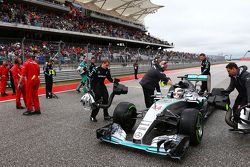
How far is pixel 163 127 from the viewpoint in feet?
15.0

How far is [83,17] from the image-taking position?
3931 cm

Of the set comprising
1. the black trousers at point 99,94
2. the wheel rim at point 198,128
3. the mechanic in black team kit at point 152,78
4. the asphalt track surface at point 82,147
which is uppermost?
the mechanic in black team kit at point 152,78

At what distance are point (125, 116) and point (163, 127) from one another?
77 centimetres

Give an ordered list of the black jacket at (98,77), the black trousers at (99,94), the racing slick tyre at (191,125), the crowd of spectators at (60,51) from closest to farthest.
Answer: the racing slick tyre at (191,125) < the black trousers at (99,94) < the black jacket at (98,77) < the crowd of spectators at (60,51)

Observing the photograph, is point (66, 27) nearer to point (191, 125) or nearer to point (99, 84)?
point (99, 84)

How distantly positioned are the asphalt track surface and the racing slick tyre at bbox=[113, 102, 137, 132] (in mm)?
567

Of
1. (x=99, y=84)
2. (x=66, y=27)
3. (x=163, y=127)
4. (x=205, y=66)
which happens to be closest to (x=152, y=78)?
(x=99, y=84)

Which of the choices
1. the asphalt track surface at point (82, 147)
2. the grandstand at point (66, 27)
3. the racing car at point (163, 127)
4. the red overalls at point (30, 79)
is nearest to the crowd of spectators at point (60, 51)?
the grandstand at point (66, 27)

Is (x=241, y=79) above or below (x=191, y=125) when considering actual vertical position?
above

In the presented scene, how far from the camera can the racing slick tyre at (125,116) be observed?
14.9 feet

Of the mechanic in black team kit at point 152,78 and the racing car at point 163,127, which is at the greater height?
the mechanic in black team kit at point 152,78

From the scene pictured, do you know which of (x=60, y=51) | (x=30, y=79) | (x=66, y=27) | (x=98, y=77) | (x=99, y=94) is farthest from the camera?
(x=66, y=27)

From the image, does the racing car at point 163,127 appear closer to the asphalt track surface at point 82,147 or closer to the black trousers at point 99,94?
the asphalt track surface at point 82,147

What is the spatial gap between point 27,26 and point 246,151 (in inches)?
979
